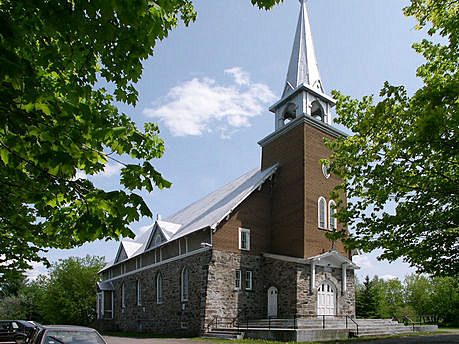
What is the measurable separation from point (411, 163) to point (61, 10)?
30.4 ft

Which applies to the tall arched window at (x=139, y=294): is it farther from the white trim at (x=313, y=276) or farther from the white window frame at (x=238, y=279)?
the white trim at (x=313, y=276)

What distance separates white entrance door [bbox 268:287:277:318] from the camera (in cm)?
2341

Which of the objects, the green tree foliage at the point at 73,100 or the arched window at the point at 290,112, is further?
the arched window at the point at 290,112

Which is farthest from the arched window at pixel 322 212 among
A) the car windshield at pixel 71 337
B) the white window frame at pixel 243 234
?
the car windshield at pixel 71 337

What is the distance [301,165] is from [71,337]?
18.9 meters

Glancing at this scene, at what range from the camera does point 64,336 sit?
753 cm

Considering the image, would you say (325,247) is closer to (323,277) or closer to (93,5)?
(323,277)

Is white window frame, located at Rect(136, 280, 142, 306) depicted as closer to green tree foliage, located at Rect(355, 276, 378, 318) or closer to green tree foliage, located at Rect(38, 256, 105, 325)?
green tree foliage, located at Rect(38, 256, 105, 325)

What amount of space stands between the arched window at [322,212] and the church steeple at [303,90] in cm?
575

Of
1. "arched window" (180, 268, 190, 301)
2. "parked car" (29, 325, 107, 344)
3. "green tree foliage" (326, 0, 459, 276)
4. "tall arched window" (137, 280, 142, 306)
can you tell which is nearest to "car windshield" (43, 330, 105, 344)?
"parked car" (29, 325, 107, 344)

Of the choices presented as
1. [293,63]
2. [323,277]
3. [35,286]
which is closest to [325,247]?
[323,277]

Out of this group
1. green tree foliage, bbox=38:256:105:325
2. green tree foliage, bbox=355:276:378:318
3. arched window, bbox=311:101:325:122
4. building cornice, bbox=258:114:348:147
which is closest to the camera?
building cornice, bbox=258:114:348:147

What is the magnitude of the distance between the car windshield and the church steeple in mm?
19879

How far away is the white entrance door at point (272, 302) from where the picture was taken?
2341 cm
